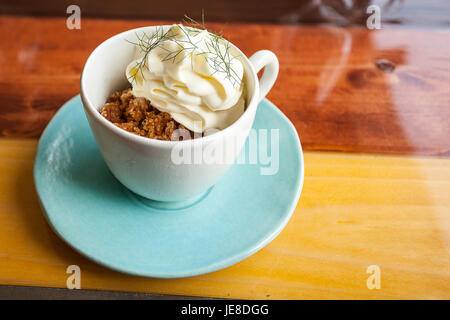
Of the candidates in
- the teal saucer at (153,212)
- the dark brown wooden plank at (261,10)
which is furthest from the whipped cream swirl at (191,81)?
the dark brown wooden plank at (261,10)

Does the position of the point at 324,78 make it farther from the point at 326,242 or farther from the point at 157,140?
the point at 157,140

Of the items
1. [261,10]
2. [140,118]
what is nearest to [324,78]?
[261,10]

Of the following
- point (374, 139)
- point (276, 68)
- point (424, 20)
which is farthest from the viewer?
point (424, 20)

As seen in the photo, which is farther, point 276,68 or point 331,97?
point 331,97

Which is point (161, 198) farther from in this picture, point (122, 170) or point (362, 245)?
point (362, 245)

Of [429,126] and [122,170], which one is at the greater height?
[429,126]

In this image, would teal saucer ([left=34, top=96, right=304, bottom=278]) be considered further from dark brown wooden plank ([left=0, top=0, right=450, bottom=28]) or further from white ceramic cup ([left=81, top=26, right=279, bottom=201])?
dark brown wooden plank ([left=0, top=0, right=450, bottom=28])
